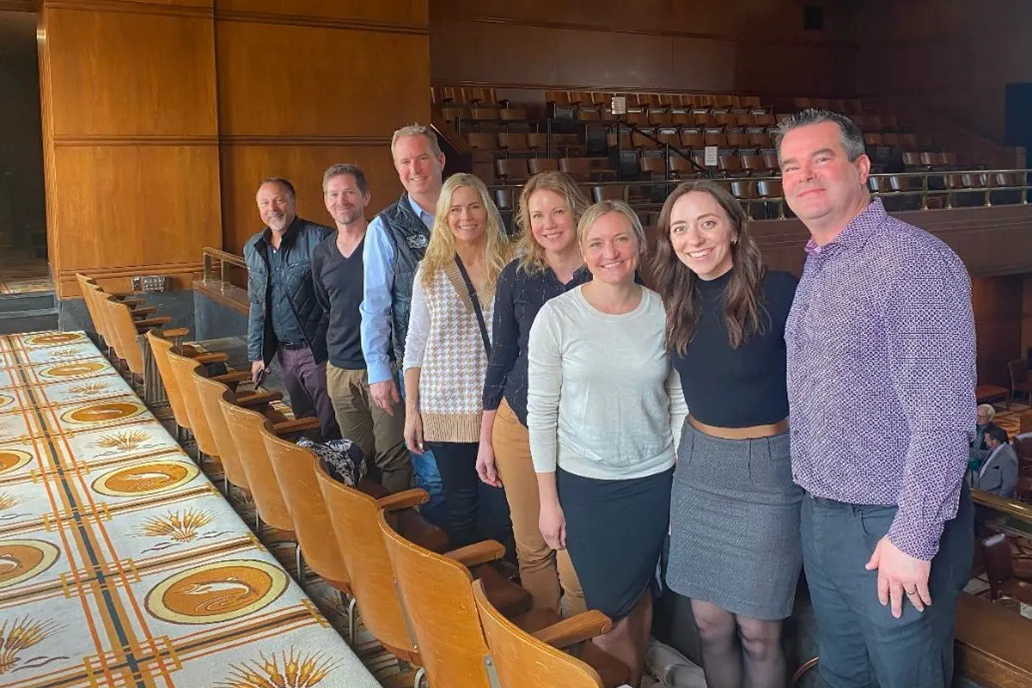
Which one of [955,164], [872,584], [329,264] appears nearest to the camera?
[872,584]

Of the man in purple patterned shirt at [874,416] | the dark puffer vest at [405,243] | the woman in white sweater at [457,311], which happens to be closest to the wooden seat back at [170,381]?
the dark puffer vest at [405,243]

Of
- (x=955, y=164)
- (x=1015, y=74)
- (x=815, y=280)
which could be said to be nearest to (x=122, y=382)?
(x=815, y=280)

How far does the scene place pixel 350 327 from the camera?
291cm

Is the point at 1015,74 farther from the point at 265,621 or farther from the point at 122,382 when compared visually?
the point at 265,621

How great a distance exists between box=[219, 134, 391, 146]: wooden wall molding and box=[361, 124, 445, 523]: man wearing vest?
573 centimetres

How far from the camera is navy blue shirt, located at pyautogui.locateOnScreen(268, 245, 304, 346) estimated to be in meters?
3.40

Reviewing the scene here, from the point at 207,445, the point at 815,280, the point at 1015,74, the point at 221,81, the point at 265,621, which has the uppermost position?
the point at 1015,74

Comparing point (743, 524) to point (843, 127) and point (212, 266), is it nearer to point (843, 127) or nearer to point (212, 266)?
point (843, 127)

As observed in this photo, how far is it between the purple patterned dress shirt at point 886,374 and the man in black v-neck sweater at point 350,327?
1604 mm

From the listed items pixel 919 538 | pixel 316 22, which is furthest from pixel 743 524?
pixel 316 22

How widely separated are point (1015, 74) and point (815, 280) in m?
12.7

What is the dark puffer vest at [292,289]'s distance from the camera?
129 inches

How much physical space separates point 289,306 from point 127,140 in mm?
4829

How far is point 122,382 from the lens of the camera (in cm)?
561
